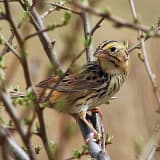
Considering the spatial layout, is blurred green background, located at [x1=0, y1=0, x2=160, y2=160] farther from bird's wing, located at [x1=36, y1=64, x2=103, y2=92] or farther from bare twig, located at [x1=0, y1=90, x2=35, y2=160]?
bird's wing, located at [x1=36, y1=64, x2=103, y2=92]

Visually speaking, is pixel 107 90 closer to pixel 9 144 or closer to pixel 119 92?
pixel 9 144

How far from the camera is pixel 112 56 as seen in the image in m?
4.21

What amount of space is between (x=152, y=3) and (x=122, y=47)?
11.7 meters

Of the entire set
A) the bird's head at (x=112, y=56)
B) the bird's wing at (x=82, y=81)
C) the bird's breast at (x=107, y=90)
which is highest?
the bird's head at (x=112, y=56)

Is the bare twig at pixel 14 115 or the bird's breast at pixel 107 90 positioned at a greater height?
the bird's breast at pixel 107 90

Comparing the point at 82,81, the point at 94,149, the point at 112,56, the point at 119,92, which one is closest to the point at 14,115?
the point at 94,149

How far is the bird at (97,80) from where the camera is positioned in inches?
164

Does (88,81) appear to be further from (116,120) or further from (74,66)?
(74,66)

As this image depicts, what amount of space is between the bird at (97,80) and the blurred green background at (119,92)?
18 cm

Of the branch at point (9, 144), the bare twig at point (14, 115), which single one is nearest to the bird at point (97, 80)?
the branch at point (9, 144)

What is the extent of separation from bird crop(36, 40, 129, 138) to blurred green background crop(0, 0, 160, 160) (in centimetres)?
18

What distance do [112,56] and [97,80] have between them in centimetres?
29

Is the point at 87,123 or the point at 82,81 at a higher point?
the point at 82,81

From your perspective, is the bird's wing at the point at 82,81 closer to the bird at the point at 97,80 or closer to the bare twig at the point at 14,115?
the bird at the point at 97,80
